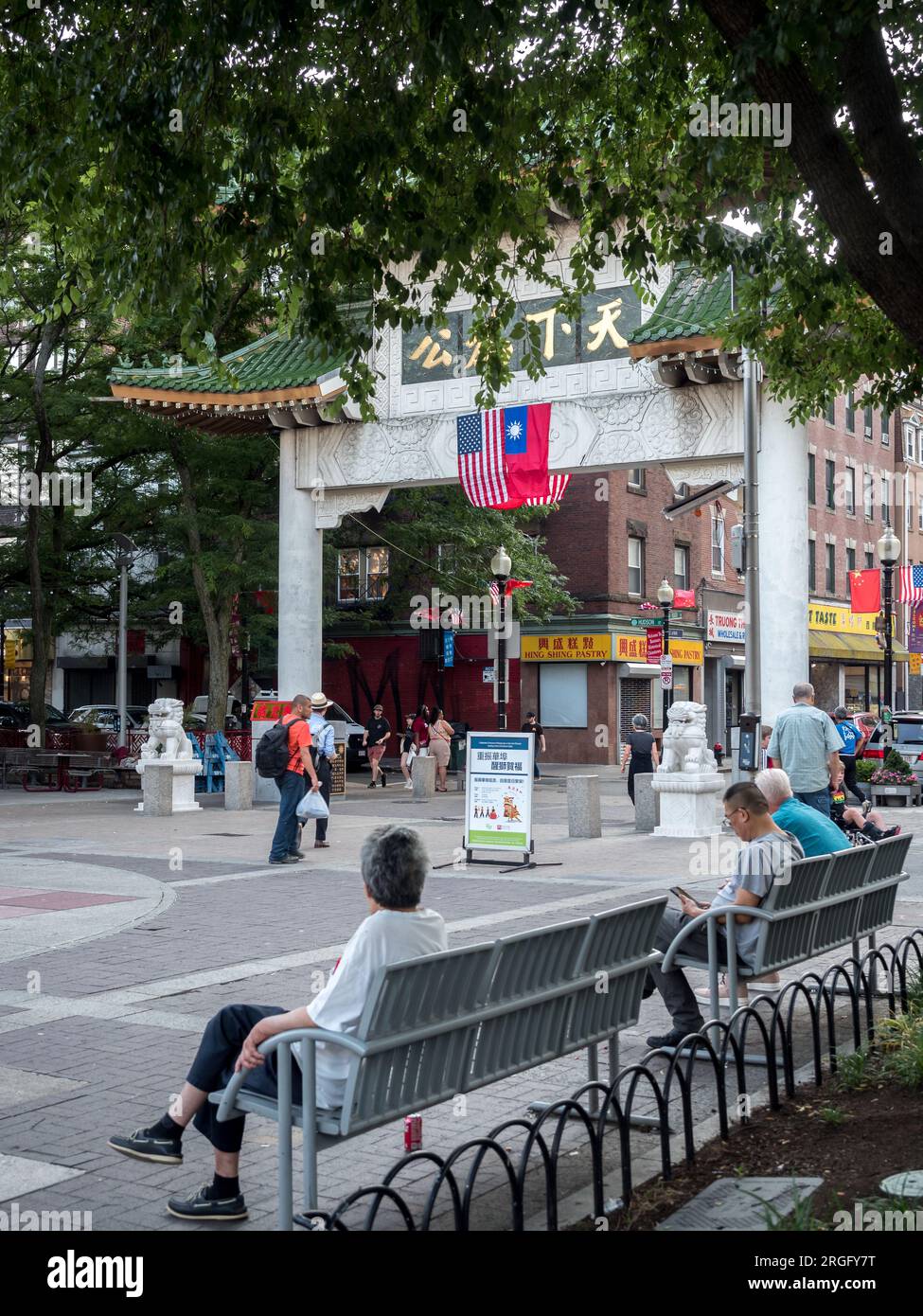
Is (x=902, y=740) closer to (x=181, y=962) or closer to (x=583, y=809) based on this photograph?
(x=583, y=809)

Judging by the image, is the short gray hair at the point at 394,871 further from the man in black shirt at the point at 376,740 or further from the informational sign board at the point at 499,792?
the man in black shirt at the point at 376,740

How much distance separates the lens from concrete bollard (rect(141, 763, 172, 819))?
23.1 m

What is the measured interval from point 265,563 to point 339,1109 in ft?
90.5

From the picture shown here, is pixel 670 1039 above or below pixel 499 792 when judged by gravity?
below

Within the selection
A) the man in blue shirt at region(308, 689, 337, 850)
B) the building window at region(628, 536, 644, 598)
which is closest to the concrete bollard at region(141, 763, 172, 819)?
the man in blue shirt at region(308, 689, 337, 850)

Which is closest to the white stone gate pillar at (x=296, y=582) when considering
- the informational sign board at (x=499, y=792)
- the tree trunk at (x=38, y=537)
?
the tree trunk at (x=38, y=537)

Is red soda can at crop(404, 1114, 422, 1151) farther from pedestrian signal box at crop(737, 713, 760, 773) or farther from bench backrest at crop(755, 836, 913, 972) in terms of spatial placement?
pedestrian signal box at crop(737, 713, 760, 773)

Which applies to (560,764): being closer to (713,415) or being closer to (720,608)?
(720,608)

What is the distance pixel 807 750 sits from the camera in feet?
43.1

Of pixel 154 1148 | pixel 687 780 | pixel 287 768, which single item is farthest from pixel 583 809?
pixel 154 1148

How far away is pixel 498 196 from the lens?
8.26 metres

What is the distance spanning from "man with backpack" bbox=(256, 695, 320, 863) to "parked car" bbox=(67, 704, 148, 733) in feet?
80.5

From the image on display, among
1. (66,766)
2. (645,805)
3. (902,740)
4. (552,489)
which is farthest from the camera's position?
(66,766)

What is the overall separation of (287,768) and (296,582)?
34.6ft
